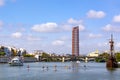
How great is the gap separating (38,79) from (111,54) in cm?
7895

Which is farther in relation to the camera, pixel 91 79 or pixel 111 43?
pixel 111 43

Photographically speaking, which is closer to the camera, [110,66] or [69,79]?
[69,79]

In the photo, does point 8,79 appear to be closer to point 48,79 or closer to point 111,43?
point 48,79

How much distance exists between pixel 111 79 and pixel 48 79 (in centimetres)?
1570

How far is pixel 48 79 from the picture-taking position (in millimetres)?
86750

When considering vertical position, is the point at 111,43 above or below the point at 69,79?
above

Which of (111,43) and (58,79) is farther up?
(111,43)

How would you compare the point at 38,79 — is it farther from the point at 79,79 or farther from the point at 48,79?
the point at 79,79

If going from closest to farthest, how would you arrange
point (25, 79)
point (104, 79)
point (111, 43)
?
1. point (25, 79)
2. point (104, 79)
3. point (111, 43)

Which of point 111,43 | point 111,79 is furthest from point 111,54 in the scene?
point 111,79

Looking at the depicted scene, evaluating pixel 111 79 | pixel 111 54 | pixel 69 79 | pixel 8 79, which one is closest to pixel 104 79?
pixel 111 79

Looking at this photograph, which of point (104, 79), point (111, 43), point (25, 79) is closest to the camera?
point (25, 79)

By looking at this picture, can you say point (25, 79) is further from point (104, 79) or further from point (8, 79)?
point (104, 79)

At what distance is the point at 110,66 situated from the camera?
160750 mm
